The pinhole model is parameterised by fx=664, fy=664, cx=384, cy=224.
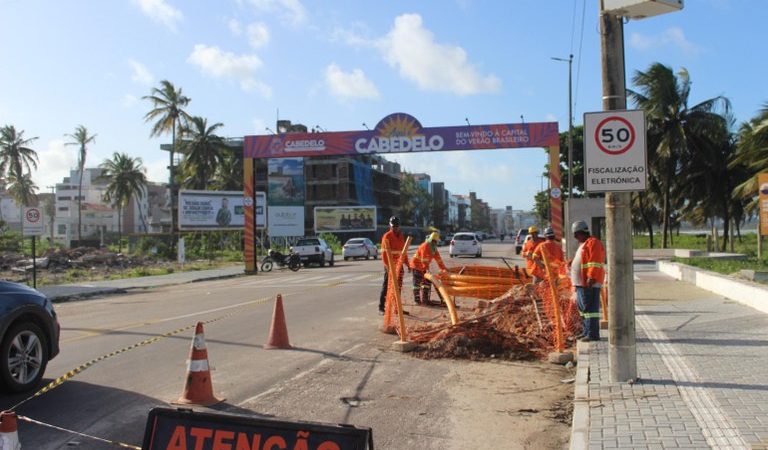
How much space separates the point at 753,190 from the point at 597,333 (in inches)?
814

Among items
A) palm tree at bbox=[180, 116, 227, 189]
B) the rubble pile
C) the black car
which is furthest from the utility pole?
palm tree at bbox=[180, 116, 227, 189]

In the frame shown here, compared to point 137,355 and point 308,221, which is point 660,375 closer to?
point 137,355

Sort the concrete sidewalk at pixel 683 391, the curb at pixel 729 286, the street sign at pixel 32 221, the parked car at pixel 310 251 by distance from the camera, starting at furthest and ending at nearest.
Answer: the parked car at pixel 310 251
the street sign at pixel 32 221
the curb at pixel 729 286
the concrete sidewalk at pixel 683 391

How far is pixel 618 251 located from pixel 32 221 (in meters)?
19.5

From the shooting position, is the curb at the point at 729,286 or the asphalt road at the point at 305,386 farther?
the curb at the point at 729,286

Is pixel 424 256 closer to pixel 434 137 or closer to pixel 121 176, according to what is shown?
pixel 434 137

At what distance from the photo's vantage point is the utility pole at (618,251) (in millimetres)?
6402

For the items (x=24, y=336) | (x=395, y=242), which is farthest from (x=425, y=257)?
(x=24, y=336)

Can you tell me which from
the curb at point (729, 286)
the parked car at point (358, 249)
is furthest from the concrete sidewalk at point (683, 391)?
the parked car at point (358, 249)

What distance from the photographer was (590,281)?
8766 mm

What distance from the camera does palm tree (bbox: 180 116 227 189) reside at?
6844 centimetres

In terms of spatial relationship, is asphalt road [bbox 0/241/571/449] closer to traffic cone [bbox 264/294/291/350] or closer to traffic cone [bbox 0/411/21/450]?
traffic cone [bbox 264/294/291/350]

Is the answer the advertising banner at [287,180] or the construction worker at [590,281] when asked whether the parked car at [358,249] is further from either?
the construction worker at [590,281]

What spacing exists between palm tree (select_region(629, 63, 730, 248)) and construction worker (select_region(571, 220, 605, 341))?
29.3 metres
